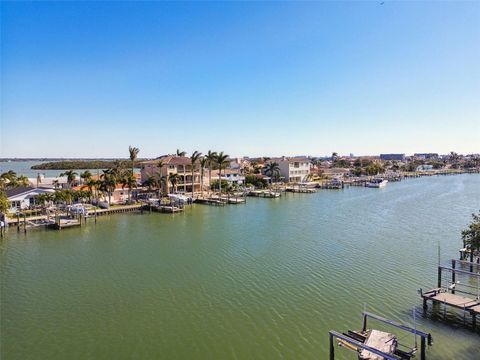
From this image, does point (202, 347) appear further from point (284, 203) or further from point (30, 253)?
point (284, 203)

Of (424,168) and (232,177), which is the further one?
(424,168)

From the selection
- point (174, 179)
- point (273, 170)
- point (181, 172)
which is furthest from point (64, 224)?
point (273, 170)

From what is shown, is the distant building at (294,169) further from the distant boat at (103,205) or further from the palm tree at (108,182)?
the distant boat at (103,205)

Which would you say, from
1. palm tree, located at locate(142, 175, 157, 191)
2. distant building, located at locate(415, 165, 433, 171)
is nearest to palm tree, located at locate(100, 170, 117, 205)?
palm tree, located at locate(142, 175, 157, 191)

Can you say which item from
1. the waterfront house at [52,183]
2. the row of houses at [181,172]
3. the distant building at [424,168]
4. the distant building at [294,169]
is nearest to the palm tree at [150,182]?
the row of houses at [181,172]

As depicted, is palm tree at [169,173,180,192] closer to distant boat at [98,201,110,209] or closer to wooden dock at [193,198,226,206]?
wooden dock at [193,198,226,206]

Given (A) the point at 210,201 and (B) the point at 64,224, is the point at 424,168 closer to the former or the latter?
(A) the point at 210,201
